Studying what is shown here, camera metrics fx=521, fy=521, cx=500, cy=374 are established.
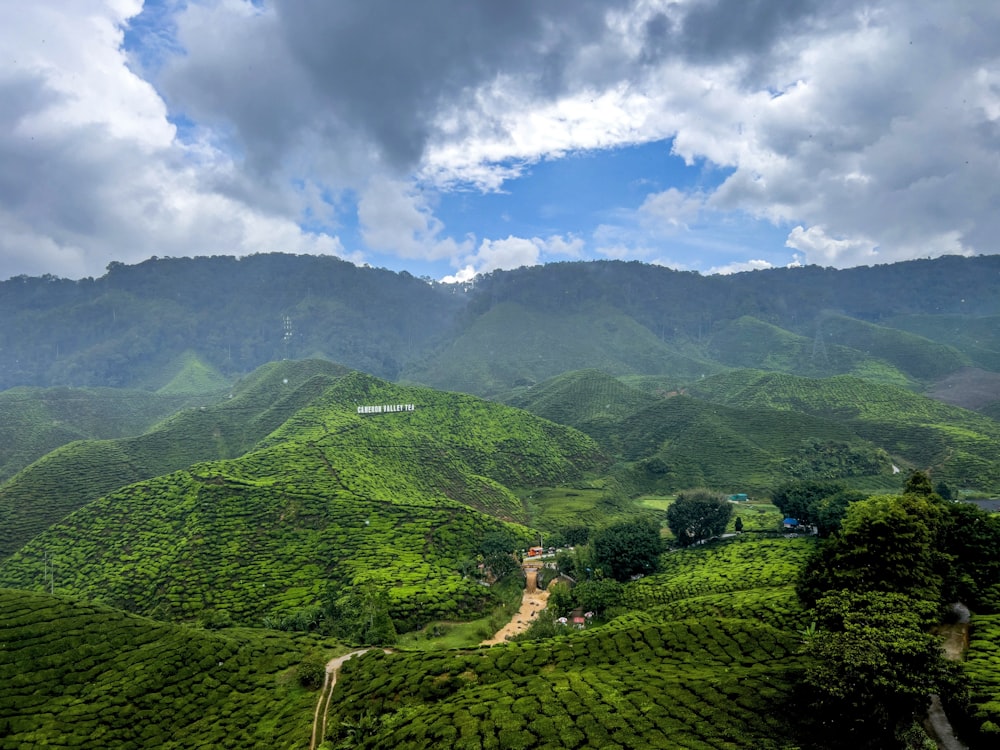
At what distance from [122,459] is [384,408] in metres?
67.8

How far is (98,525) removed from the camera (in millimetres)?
86875

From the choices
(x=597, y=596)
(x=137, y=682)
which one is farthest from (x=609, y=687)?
(x=137, y=682)

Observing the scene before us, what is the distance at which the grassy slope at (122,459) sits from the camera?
10562cm

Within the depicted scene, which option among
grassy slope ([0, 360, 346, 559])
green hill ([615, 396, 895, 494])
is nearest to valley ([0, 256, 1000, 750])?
grassy slope ([0, 360, 346, 559])

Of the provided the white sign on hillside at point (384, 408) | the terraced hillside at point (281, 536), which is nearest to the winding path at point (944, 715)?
the terraced hillside at point (281, 536)

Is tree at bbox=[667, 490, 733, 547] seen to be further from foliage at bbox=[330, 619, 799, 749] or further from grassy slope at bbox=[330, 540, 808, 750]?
foliage at bbox=[330, 619, 799, 749]

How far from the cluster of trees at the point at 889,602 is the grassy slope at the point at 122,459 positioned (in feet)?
415

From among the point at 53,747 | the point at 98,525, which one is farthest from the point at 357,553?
the point at 98,525

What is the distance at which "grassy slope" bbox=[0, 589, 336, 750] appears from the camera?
131ft

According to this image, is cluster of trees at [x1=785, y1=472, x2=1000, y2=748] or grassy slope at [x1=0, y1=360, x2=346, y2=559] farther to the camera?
grassy slope at [x1=0, y1=360, x2=346, y2=559]

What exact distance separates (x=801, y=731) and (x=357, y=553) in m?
61.6

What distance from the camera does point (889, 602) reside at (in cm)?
3638

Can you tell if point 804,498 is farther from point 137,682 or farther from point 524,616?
point 137,682

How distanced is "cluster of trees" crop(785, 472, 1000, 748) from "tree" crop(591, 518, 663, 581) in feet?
91.8
